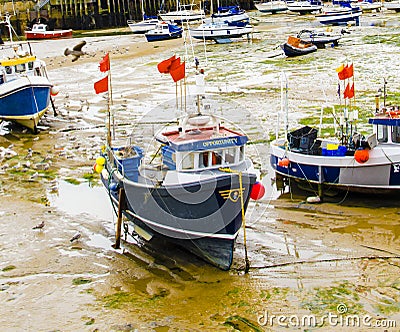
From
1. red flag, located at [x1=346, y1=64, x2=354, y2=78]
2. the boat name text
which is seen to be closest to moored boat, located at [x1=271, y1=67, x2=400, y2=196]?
red flag, located at [x1=346, y1=64, x2=354, y2=78]

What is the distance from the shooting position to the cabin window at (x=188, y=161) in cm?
1164

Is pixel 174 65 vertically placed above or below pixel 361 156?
above

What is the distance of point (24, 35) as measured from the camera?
58906 millimetres

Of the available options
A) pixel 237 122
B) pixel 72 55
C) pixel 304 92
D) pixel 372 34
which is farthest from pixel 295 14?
pixel 237 122

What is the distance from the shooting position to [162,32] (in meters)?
49.8

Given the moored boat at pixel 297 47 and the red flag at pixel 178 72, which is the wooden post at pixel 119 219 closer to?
the red flag at pixel 178 72

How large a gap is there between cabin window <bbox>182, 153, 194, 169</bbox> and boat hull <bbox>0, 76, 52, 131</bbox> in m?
12.6

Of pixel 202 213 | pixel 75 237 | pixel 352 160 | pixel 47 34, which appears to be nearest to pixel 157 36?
pixel 47 34

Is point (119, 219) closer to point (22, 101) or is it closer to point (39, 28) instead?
point (22, 101)

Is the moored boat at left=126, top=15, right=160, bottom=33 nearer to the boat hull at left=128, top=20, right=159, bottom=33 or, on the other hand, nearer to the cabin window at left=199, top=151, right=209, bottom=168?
the boat hull at left=128, top=20, right=159, bottom=33

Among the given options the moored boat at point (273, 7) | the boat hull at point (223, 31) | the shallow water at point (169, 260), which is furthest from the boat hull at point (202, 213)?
the moored boat at point (273, 7)

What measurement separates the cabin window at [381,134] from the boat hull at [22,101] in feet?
42.1

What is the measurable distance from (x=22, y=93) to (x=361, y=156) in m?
13.0

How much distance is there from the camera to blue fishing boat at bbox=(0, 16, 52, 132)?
22.7 metres
